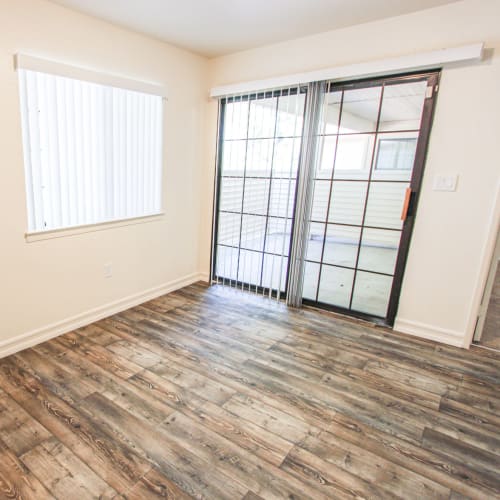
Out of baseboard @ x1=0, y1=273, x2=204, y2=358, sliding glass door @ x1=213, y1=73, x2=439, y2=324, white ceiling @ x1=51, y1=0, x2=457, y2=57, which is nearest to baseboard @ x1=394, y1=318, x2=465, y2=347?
sliding glass door @ x1=213, y1=73, x2=439, y2=324

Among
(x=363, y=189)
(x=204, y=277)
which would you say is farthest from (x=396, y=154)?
(x=204, y=277)

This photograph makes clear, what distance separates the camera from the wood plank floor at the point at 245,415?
147 cm

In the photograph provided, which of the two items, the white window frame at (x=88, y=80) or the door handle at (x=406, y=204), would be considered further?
the door handle at (x=406, y=204)

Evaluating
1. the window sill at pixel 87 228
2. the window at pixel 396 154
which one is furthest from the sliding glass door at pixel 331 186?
the window sill at pixel 87 228

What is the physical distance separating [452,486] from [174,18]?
350cm

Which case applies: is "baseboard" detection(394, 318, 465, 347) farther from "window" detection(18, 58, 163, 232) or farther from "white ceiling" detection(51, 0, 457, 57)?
"window" detection(18, 58, 163, 232)

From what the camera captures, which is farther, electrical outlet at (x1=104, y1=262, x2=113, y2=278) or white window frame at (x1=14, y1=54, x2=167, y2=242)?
electrical outlet at (x1=104, y1=262, x2=113, y2=278)

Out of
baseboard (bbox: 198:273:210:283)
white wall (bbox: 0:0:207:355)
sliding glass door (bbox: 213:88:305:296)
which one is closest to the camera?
white wall (bbox: 0:0:207:355)

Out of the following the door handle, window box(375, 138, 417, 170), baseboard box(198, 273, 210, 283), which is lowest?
baseboard box(198, 273, 210, 283)

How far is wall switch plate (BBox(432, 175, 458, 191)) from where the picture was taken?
2.60 metres

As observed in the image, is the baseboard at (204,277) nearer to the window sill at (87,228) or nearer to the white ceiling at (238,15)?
the window sill at (87,228)

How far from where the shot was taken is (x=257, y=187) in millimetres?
3570

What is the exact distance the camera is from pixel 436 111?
259cm

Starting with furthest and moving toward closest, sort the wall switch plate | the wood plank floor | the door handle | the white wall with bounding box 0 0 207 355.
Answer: the door handle
the wall switch plate
the white wall with bounding box 0 0 207 355
the wood plank floor
